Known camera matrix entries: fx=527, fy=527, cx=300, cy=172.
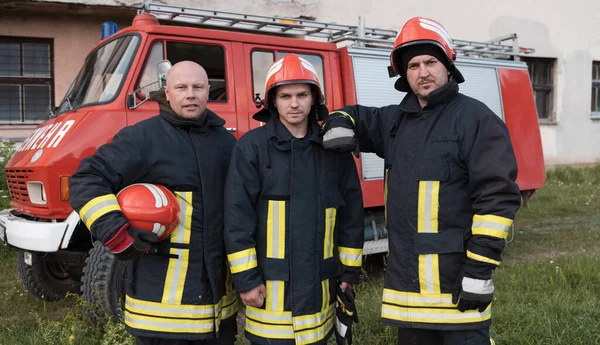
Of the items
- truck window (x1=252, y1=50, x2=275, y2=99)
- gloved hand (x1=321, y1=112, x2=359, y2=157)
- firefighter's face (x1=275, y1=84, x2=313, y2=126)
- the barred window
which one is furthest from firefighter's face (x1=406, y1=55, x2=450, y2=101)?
the barred window

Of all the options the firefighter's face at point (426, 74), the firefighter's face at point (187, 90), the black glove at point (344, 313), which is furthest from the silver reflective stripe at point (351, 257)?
the firefighter's face at point (187, 90)

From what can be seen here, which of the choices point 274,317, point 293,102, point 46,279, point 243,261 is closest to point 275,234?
point 243,261

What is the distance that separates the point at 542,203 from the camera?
383 inches

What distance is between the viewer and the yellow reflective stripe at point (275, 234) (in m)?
2.31

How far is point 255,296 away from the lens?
2248 mm

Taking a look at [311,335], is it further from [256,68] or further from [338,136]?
[256,68]

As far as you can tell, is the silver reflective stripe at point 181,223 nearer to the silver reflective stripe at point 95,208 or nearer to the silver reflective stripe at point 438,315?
the silver reflective stripe at point 95,208

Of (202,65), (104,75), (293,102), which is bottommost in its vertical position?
(293,102)

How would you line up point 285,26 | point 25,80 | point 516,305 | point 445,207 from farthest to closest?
point 25,80, point 285,26, point 516,305, point 445,207

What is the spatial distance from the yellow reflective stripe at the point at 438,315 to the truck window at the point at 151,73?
107 inches

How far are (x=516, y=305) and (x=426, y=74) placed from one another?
92.3 inches

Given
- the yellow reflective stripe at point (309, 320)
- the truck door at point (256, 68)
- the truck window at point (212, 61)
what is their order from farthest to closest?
the truck door at point (256, 68), the truck window at point (212, 61), the yellow reflective stripe at point (309, 320)

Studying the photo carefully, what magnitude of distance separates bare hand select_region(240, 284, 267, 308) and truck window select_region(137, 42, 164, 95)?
93.6 inches

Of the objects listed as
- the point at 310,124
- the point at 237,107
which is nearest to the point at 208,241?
the point at 310,124
